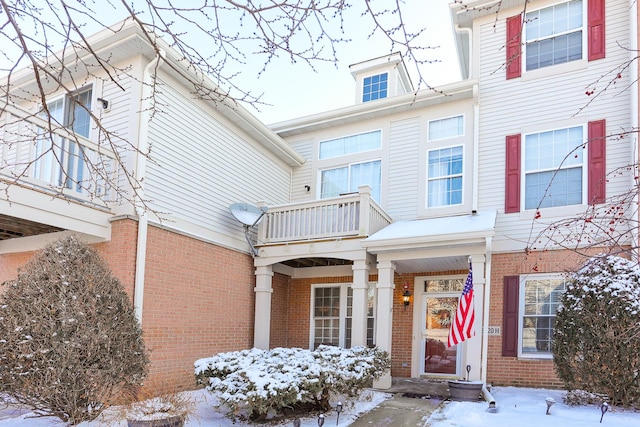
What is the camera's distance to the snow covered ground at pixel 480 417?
615 centimetres

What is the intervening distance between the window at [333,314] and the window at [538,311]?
3444mm

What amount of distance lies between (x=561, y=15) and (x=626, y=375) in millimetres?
7215

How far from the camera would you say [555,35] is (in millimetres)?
10008

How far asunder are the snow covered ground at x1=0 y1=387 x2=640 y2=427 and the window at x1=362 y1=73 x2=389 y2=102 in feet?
27.4

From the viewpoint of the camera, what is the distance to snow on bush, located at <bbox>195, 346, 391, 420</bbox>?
19.7 ft

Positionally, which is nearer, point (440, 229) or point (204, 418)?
point (204, 418)

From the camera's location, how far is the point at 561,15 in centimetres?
1004

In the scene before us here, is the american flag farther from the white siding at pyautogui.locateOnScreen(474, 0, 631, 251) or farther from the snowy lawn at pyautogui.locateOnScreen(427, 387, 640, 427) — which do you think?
the white siding at pyautogui.locateOnScreen(474, 0, 631, 251)

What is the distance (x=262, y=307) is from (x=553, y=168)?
6.66 m

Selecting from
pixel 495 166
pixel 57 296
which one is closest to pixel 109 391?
pixel 57 296

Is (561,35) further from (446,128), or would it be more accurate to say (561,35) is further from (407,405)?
(407,405)

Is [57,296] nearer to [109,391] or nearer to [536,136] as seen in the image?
[109,391]

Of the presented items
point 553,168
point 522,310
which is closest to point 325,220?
point 522,310

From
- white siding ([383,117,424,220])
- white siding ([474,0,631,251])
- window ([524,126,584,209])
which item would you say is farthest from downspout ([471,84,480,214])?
white siding ([383,117,424,220])
